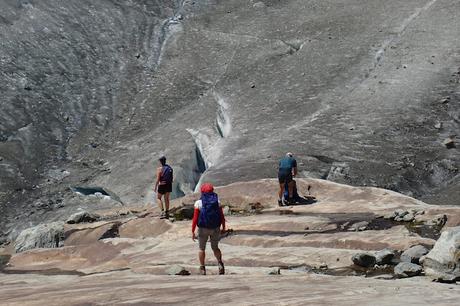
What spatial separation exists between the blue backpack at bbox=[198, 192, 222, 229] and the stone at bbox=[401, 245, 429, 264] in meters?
3.75

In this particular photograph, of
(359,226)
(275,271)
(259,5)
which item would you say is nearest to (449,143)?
(359,226)

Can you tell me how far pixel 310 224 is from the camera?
18.6 meters

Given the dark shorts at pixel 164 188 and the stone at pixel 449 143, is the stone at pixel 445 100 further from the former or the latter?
the dark shorts at pixel 164 188

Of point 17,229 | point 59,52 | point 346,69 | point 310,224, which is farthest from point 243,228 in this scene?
point 59,52

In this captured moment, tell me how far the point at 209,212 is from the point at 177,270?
1715 millimetres

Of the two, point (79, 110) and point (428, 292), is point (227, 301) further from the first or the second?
point (79, 110)

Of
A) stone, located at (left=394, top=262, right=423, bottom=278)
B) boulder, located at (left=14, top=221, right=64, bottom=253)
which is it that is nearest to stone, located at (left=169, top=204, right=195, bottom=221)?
boulder, located at (left=14, top=221, right=64, bottom=253)

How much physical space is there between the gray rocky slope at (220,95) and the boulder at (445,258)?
607 inches

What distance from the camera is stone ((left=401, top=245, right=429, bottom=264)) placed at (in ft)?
45.4

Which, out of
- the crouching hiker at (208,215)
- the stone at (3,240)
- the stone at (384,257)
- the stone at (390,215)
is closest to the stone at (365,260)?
the stone at (384,257)

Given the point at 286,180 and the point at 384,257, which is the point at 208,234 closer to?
the point at 384,257

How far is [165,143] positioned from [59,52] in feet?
51.6

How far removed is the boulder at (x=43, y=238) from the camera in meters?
22.9

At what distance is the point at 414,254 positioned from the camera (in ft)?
45.9
